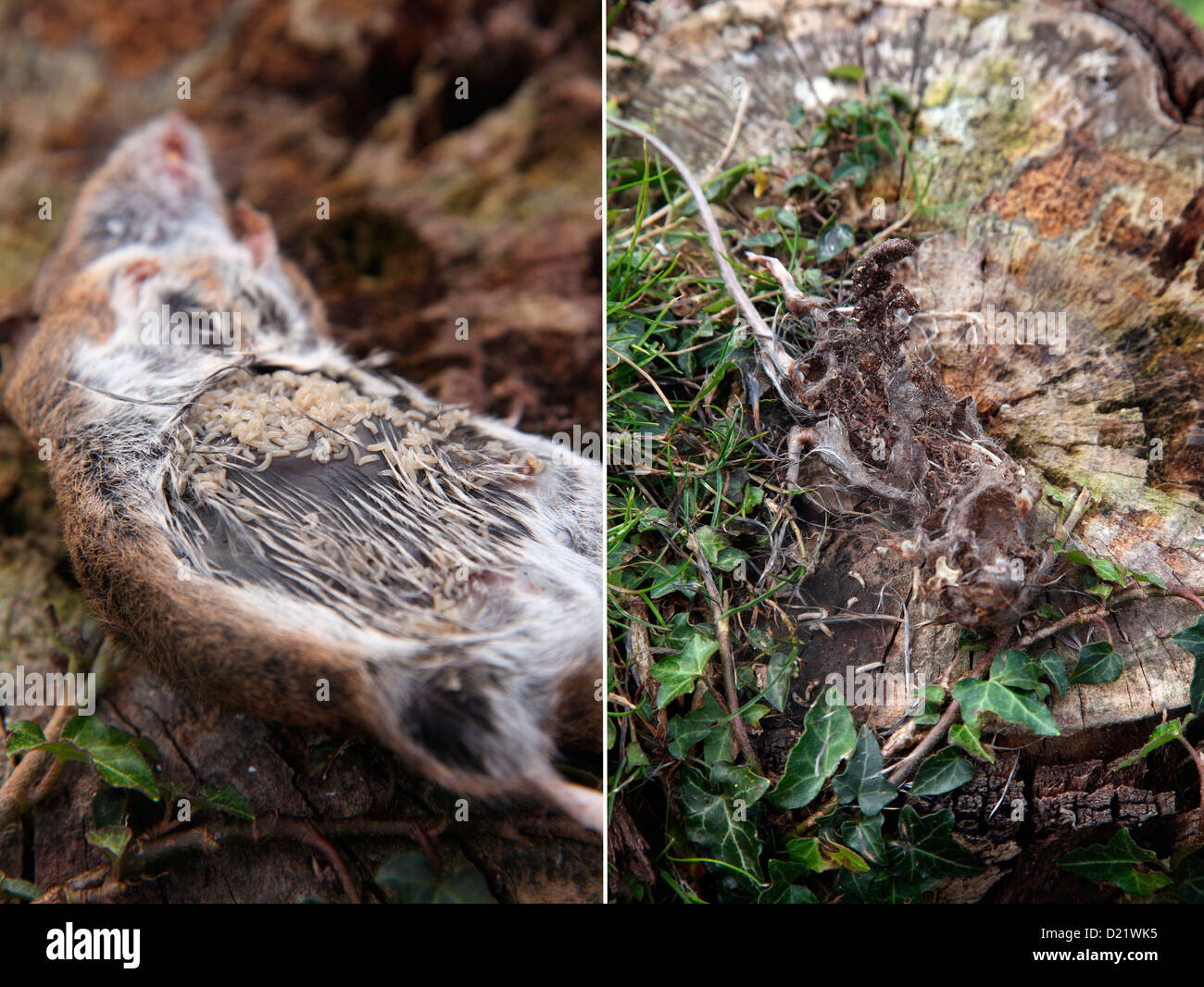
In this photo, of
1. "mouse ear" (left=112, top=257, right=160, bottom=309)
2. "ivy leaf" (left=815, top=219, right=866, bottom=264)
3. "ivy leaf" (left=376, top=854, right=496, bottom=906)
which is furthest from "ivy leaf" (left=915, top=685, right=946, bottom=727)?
"mouse ear" (left=112, top=257, right=160, bottom=309)

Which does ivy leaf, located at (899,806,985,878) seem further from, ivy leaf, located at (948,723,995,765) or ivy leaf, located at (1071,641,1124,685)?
ivy leaf, located at (1071,641,1124,685)

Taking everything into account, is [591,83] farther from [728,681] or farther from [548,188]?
[728,681]

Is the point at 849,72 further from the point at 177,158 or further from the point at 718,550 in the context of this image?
the point at 177,158

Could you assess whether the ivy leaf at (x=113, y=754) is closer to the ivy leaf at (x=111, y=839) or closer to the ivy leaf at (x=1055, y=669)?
the ivy leaf at (x=111, y=839)

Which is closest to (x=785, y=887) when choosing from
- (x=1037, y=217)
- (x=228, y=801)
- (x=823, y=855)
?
(x=823, y=855)

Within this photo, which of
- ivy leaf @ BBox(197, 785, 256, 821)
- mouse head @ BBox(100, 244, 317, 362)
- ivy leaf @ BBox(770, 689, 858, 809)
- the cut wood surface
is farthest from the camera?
mouse head @ BBox(100, 244, 317, 362)

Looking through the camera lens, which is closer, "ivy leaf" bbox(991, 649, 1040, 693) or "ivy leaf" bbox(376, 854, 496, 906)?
"ivy leaf" bbox(376, 854, 496, 906)
